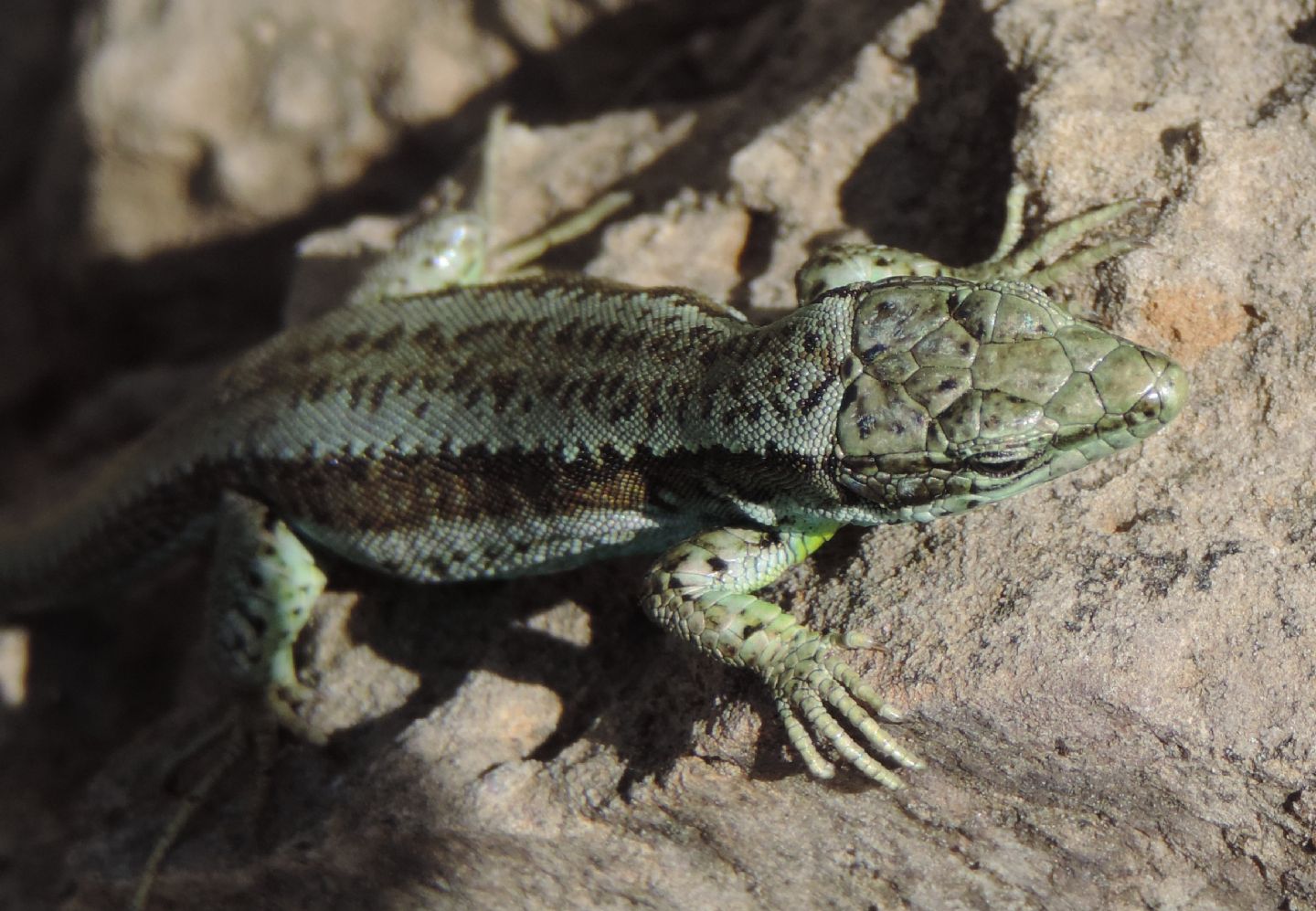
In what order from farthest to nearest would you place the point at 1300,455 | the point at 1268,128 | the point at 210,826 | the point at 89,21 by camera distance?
the point at 89,21
the point at 210,826
the point at 1268,128
the point at 1300,455

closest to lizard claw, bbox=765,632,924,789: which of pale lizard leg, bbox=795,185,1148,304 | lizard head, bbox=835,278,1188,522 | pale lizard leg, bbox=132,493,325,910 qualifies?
Result: lizard head, bbox=835,278,1188,522

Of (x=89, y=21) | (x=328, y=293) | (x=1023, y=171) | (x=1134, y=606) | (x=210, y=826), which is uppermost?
(x=89, y=21)

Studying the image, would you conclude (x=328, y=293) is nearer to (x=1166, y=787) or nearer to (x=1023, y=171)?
(x=1023, y=171)

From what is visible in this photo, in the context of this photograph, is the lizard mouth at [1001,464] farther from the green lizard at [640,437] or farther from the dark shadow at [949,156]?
the dark shadow at [949,156]

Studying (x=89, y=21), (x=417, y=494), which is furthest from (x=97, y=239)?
(x=417, y=494)

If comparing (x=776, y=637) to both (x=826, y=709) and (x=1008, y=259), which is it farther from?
(x=1008, y=259)

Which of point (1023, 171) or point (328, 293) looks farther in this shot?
point (328, 293)

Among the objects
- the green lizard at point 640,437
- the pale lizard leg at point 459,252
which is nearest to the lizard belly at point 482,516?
the green lizard at point 640,437
